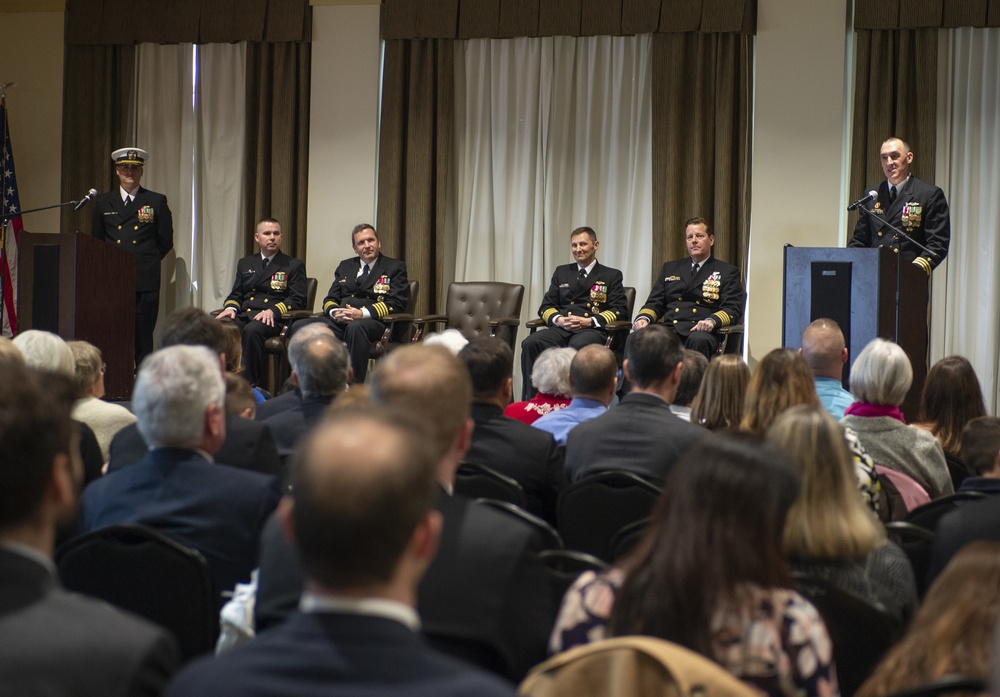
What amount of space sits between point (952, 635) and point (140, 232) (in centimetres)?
734

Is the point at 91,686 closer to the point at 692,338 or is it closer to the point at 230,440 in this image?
the point at 230,440

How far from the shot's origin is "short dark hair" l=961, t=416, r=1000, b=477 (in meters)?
2.70

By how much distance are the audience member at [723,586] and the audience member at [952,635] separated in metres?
0.08

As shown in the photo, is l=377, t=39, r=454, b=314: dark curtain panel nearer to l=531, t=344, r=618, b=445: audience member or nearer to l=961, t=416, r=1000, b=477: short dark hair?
l=531, t=344, r=618, b=445: audience member

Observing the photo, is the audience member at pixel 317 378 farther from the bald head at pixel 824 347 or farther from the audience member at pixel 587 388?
the bald head at pixel 824 347

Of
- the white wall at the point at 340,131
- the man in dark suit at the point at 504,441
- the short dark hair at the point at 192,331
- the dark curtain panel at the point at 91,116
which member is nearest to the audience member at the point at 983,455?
the man in dark suit at the point at 504,441

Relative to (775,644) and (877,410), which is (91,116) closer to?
(877,410)

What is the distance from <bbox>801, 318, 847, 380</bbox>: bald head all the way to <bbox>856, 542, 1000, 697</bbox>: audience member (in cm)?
273

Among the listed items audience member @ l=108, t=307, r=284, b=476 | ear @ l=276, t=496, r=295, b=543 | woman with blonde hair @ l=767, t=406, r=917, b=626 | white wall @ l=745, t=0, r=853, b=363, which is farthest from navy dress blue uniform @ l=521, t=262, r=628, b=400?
ear @ l=276, t=496, r=295, b=543

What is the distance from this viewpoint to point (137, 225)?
8.04m

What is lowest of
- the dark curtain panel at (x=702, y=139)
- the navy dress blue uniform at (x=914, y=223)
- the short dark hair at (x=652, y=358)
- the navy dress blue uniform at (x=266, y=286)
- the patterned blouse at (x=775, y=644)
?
the patterned blouse at (x=775, y=644)

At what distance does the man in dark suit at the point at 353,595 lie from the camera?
3.42ft

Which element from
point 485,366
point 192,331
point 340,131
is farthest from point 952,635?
point 340,131

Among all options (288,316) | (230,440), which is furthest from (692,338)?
(230,440)
